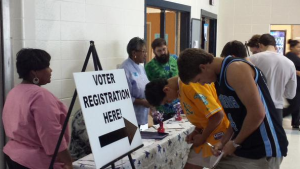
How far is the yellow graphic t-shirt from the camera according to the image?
7.14 feet

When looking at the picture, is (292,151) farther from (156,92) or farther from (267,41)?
(156,92)

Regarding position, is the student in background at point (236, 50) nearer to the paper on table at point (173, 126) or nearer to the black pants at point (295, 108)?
the paper on table at point (173, 126)

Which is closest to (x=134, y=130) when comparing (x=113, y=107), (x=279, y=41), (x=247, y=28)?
(x=113, y=107)

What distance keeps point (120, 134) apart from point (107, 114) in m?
0.17

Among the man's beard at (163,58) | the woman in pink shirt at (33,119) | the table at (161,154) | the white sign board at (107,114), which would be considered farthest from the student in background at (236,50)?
the woman in pink shirt at (33,119)

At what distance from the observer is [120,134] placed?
2070mm

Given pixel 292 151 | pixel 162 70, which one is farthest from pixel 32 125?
pixel 292 151

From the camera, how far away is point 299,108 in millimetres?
5828

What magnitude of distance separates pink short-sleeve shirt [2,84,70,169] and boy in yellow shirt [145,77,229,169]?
0.69 metres

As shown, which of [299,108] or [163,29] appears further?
[299,108]

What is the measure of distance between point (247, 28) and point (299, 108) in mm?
2595

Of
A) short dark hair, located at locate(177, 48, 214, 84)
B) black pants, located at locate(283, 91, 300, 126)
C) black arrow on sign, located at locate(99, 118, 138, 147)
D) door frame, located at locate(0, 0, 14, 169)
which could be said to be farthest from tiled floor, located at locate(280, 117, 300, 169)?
door frame, located at locate(0, 0, 14, 169)

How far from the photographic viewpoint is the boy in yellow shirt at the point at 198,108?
7.18ft

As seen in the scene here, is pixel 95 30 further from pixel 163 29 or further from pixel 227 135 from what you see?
pixel 163 29
